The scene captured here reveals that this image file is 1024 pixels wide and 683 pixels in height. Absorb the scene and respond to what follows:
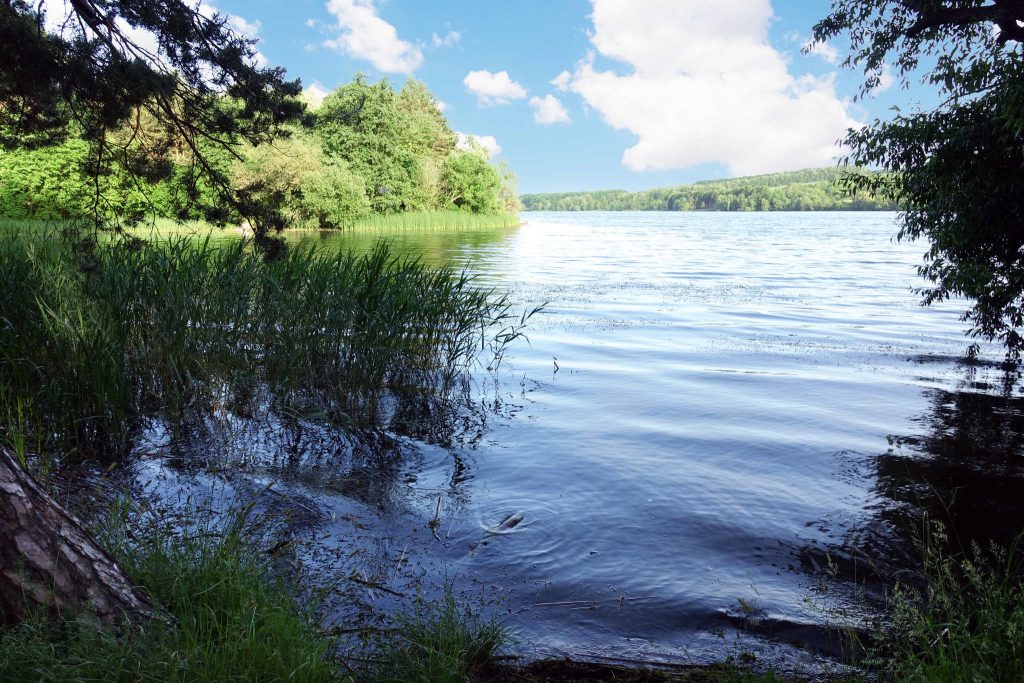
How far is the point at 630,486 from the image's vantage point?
21.9 feet

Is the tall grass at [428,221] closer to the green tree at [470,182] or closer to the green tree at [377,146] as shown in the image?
the green tree at [470,182]

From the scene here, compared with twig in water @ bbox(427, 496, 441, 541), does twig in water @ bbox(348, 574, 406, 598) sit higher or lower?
higher

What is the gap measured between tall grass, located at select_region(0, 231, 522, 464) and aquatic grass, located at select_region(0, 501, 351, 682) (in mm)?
2973

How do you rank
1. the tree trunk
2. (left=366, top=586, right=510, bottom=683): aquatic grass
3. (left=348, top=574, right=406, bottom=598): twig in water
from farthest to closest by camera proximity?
(left=348, top=574, right=406, bottom=598): twig in water, (left=366, top=586, right=510, bottom=683): aquatic grass, the tree trunk

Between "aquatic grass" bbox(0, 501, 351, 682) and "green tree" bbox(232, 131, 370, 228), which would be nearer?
"aquatic grass" bbox(0, 501, 351, 682)

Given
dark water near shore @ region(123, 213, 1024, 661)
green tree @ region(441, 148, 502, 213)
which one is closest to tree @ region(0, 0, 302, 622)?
dark water near shore @ region(123, 213, 1024, 661)

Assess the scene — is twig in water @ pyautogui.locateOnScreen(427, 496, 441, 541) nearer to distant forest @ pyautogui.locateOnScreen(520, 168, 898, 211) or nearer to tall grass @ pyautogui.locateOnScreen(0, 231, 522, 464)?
tall grass @ pyautogui.locateOnScreen(0, 231, 522, 464)

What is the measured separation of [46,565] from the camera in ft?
9.02

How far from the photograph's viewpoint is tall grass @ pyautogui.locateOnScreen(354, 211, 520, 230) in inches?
1950

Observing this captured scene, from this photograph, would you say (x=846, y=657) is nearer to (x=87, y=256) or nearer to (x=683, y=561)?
(x=683, y=561)

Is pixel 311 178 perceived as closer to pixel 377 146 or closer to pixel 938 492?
pixel 377 146

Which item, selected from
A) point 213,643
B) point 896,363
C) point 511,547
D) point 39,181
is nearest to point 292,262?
point 511,547

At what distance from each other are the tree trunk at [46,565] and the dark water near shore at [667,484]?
5.28ft

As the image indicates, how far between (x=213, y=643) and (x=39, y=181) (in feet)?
133
